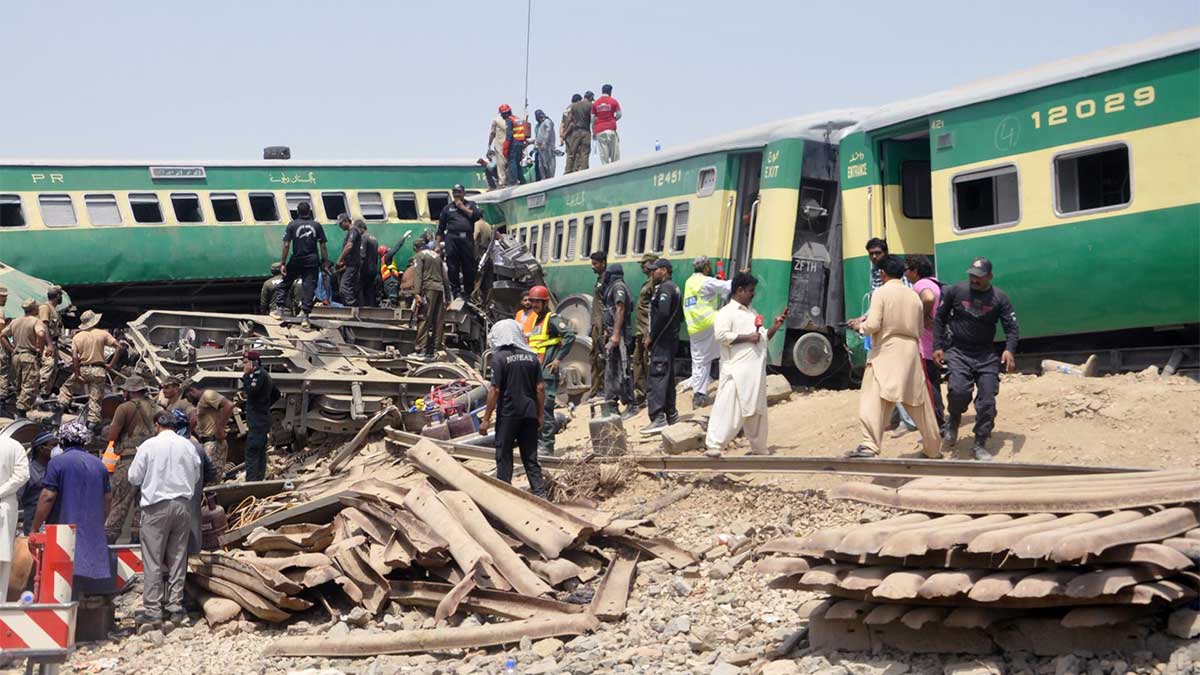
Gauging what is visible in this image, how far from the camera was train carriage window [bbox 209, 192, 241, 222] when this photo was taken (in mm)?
25625

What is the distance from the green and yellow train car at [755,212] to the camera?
1583 cm

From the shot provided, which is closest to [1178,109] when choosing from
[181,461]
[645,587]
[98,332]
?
A: [645,587]

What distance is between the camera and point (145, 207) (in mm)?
25141

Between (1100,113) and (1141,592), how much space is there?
23.1ft

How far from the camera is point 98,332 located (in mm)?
18734

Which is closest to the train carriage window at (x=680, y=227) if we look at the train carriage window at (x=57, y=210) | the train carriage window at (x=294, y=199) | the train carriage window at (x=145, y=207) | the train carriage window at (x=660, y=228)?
the train carriage window at (x=660, y=228)

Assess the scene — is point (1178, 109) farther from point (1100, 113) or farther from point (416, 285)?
point (416, 285)

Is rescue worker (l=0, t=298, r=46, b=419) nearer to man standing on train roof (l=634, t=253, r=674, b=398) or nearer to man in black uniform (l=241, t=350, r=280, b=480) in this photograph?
man in black uniform (l=241, t=350, r=280, b=480)

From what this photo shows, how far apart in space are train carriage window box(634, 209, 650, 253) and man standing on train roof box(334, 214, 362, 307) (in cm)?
524

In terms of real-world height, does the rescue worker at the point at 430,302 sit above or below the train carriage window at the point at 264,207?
below

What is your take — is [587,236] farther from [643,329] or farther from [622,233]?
[643,329]

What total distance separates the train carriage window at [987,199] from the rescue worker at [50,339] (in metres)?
12.6

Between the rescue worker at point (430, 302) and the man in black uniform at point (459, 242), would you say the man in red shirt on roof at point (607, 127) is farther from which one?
the rescue worker at point (430, 302)

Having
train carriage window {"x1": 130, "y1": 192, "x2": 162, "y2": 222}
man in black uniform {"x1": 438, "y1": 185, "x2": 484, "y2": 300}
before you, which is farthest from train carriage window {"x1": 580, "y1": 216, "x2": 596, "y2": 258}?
train carriage window {"x1": 130, "y1": 192, "x2": 162, "y2": 222}
